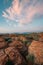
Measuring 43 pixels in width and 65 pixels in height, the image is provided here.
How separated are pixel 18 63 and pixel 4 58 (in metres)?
0.80

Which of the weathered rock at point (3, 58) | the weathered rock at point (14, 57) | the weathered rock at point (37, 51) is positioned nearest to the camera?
the weathered rock at point (3, 58)

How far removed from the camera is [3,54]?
6.32 metres

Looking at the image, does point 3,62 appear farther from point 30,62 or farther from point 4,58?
point 30,62

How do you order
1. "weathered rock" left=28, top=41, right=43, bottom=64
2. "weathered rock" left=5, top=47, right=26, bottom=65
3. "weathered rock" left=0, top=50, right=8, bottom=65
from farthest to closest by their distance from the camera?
"weathered rock" left=28, top=41, right=43, bottom=64 < "weathered rock" left=5, top=47, right=26, bottom=65 < "weathered rock" left=0, top=50, right=8, bottom=65

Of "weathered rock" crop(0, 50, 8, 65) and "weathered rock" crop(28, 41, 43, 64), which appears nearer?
"weathered rock" crop(0, 50, 8, 65)

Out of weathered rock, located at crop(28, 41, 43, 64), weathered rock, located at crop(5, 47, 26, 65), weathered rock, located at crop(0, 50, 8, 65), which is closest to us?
weathered rock, located at crop(0, 50, 8, 65)

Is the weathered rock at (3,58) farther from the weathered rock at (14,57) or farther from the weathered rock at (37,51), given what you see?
the weathered rock at (37,51)

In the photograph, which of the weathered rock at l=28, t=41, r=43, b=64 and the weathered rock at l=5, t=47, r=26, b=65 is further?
the weathered rock at l=28, t=41, r=43, b=64

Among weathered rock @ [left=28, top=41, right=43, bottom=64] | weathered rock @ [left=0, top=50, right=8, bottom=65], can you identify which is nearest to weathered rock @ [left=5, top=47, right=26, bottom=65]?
weathered rock @ [left=0, top=50, right=8, bottom=65]

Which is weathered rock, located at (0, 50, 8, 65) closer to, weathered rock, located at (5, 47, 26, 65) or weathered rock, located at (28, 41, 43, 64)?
weathered rock, located at (5, 47, 26, 65)

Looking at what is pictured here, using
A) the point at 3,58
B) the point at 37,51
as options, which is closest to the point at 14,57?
the point at 3,58

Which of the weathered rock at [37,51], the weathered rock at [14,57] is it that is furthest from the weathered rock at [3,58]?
the weathered rock at [37,51]

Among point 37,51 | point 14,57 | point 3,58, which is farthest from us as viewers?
point 37,51

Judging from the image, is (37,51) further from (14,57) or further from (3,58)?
(3,58)
